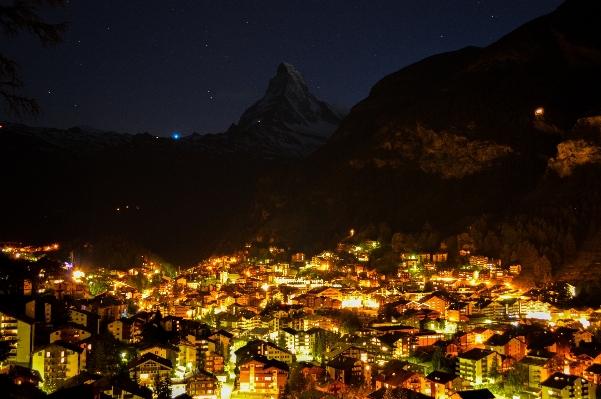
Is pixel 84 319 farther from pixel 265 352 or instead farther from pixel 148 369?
pixel 265 352

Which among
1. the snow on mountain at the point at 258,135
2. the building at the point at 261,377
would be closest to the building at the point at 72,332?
the building at the point at 261,377

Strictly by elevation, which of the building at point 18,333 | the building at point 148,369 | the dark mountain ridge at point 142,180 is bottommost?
the building at point 148,369

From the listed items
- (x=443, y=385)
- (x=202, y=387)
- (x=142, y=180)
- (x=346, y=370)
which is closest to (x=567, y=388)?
(x=443, y=385)

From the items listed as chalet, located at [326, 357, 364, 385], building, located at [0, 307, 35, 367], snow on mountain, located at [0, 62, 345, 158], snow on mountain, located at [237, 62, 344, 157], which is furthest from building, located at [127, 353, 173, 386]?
snow on mountain, located at [237, 62, 344, 157]

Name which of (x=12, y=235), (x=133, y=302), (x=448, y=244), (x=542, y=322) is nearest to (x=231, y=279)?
(x=133, y=302)

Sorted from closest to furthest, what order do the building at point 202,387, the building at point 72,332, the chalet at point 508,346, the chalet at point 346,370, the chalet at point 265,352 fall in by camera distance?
the building at point 202,387 < the chalet at point 346,370 < the building at point 72,332 < the chalet at point 508,346 < the chalet at point 265,352

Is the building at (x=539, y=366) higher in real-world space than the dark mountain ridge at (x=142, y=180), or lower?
lower

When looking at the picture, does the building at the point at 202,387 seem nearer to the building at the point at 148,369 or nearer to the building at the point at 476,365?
the building at the point at 148,369

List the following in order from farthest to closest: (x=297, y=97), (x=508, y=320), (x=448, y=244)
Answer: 1. (x=297, y=97)
2. (x=448, y=244)
3. (x=508, y=320)

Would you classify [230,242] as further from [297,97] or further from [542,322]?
[297,97]
